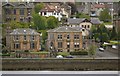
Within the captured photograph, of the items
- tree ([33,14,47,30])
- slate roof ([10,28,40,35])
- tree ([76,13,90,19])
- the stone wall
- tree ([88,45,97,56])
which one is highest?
tree ([76,13,90,19])

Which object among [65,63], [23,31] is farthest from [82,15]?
[65,63]

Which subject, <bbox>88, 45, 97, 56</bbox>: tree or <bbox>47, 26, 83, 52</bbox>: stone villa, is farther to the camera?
<bbox>88, 45, 97, 56</bbox>: tree

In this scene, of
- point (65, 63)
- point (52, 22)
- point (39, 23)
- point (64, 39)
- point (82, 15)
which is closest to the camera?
point (39, 23)

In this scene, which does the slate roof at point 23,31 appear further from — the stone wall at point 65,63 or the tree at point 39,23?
the stone wall at point 65,63

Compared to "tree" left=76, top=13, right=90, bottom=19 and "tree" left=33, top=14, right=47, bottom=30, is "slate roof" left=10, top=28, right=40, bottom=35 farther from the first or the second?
"tree" left=76, top=13, right=90, bottom=19

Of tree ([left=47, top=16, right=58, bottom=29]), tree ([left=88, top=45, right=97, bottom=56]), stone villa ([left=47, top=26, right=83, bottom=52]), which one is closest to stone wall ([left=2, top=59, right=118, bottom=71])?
tree ([left=88, top=45, right=97, bottom=56])

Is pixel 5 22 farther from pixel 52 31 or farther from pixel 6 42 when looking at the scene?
pixel 52 31

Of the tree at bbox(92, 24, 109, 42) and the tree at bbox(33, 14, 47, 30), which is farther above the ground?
the tree at bbox(33, 14, 47, 30)

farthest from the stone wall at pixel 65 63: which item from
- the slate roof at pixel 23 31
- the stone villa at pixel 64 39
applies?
the slate roof at pixel 23 31

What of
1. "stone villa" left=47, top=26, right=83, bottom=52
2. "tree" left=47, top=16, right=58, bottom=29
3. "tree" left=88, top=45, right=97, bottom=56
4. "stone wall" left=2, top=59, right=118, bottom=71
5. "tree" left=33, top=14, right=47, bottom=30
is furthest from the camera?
"stone wall" left=2, top=59, right=118, bottom=71

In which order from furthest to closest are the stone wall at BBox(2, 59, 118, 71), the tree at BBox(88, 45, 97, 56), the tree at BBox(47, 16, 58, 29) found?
the stone wall at BBox(2, 59, 118, 71) < the tree at BBox(88, 45, 97, 56) < the tree at BBox(47, 16, 58, 29)

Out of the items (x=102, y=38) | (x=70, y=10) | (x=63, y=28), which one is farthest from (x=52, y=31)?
(x=102, y=38)

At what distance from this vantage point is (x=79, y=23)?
490 cm

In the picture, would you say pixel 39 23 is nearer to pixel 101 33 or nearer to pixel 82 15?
pixel 82 15
